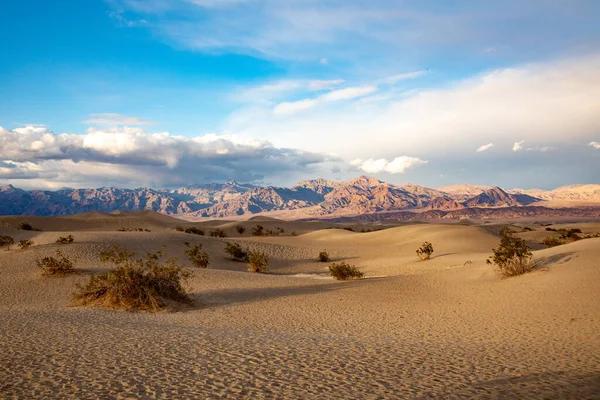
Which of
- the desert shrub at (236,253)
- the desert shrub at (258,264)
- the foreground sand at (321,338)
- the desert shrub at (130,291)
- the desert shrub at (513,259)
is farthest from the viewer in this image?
the desert shrub at (236,253)

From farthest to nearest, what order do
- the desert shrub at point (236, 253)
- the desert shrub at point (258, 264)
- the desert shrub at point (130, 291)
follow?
the desert shrub at point (236, 253)
the desert shrub at point (258, 264)
the desert shrub at point (130, 291)

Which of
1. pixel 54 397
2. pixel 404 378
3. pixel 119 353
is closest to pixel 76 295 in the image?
pixel 119 353

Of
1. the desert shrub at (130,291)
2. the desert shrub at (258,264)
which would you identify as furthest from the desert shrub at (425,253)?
the desert shrub at (130,291)

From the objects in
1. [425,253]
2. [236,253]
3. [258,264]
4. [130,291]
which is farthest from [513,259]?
[236,253]

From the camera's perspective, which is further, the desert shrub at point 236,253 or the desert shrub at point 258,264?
the desert shrub at point 236,253

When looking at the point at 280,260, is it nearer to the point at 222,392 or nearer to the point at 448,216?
the point at 222,392

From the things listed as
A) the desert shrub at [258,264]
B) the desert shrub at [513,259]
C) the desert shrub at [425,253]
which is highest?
the desert shrub at [513,259]

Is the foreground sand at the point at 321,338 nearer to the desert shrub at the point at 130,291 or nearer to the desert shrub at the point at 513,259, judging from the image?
the desert shrub at the point at 513,259

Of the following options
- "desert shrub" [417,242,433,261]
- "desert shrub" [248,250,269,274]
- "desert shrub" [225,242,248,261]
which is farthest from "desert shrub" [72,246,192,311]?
"desert shrub" [417,242,433,261]

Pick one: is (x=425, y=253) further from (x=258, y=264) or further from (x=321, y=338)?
(x=321, y=338)

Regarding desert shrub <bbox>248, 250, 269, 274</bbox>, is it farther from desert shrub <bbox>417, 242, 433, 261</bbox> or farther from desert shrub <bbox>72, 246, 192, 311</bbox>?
desert shrub <bbox>72, 246, 192, 311</bbox>

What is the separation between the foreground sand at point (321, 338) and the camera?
5.34 m

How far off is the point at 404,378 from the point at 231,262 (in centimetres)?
2506

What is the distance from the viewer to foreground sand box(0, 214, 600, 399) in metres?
5.34
